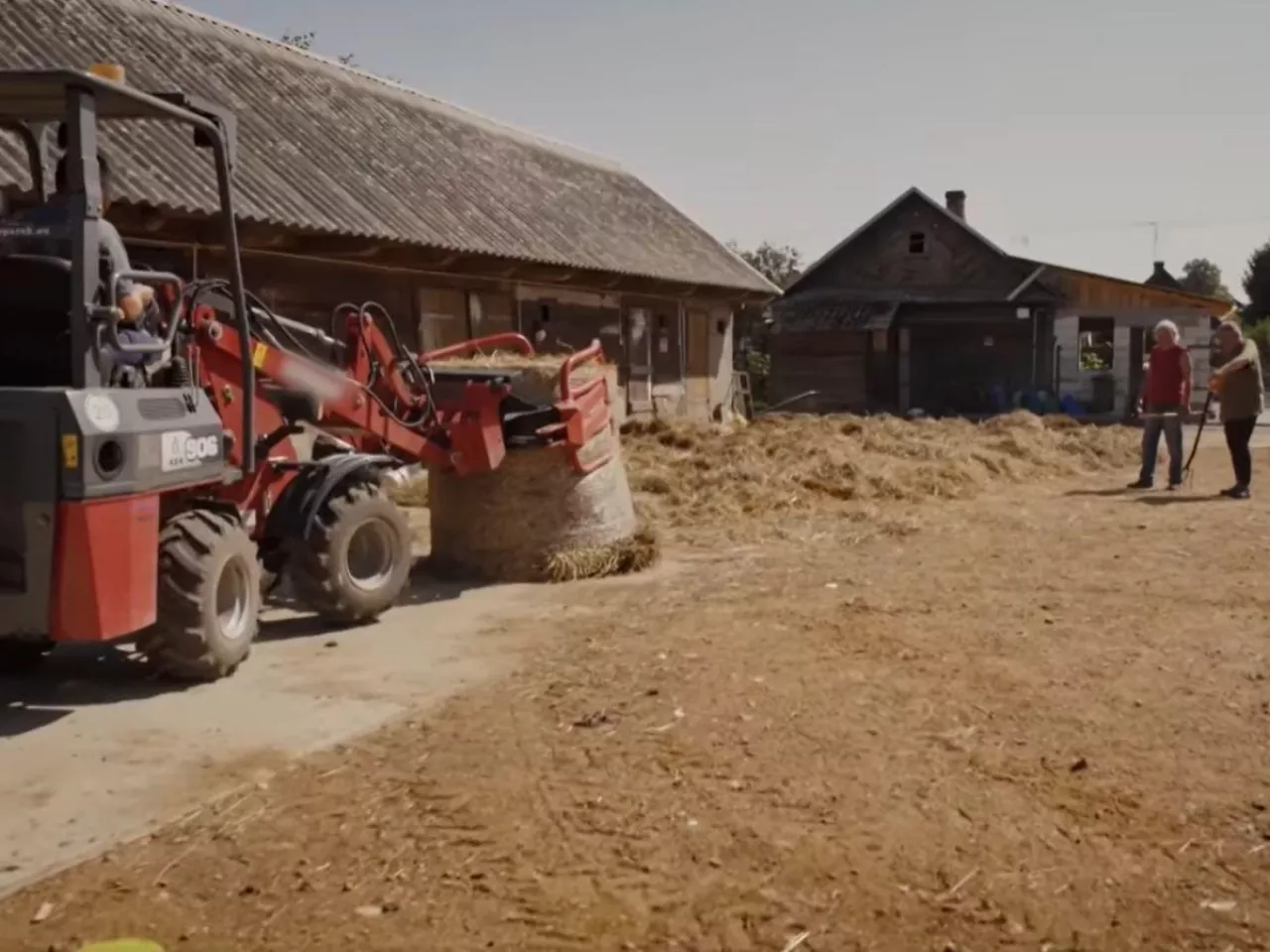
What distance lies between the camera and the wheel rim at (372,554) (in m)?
7.50

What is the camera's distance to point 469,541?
8820mm

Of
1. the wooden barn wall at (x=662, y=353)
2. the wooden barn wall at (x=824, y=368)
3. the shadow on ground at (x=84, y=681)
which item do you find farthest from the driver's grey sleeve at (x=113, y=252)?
the wooden barn wall at (x=824, y=368)

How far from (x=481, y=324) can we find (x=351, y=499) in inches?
356

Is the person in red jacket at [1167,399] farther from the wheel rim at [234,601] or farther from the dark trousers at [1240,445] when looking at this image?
the wheel rim at [234,601]

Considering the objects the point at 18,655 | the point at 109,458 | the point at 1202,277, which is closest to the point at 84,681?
the point at 18,655

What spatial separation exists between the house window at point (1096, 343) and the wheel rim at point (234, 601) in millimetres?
28809

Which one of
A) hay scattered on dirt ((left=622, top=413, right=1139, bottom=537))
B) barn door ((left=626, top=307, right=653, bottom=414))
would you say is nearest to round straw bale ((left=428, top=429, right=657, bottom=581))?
hay scattered on dirt ((left=622, top=413, right=1139, bottom=537))

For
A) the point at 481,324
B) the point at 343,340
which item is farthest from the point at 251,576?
the point at 481,324

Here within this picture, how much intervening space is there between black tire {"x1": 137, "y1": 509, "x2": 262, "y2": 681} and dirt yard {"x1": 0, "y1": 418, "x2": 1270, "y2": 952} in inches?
44.1

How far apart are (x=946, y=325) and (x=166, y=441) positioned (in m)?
31.4

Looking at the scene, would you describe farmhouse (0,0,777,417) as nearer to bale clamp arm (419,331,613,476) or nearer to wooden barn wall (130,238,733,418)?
wooden barn wall (130,238,733,418)

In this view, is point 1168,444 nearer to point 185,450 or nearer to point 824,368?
point 185,450

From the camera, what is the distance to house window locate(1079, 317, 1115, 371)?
1282 inches

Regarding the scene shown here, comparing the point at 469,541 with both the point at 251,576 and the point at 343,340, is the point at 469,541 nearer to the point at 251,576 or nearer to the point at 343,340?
the point at 343,340
